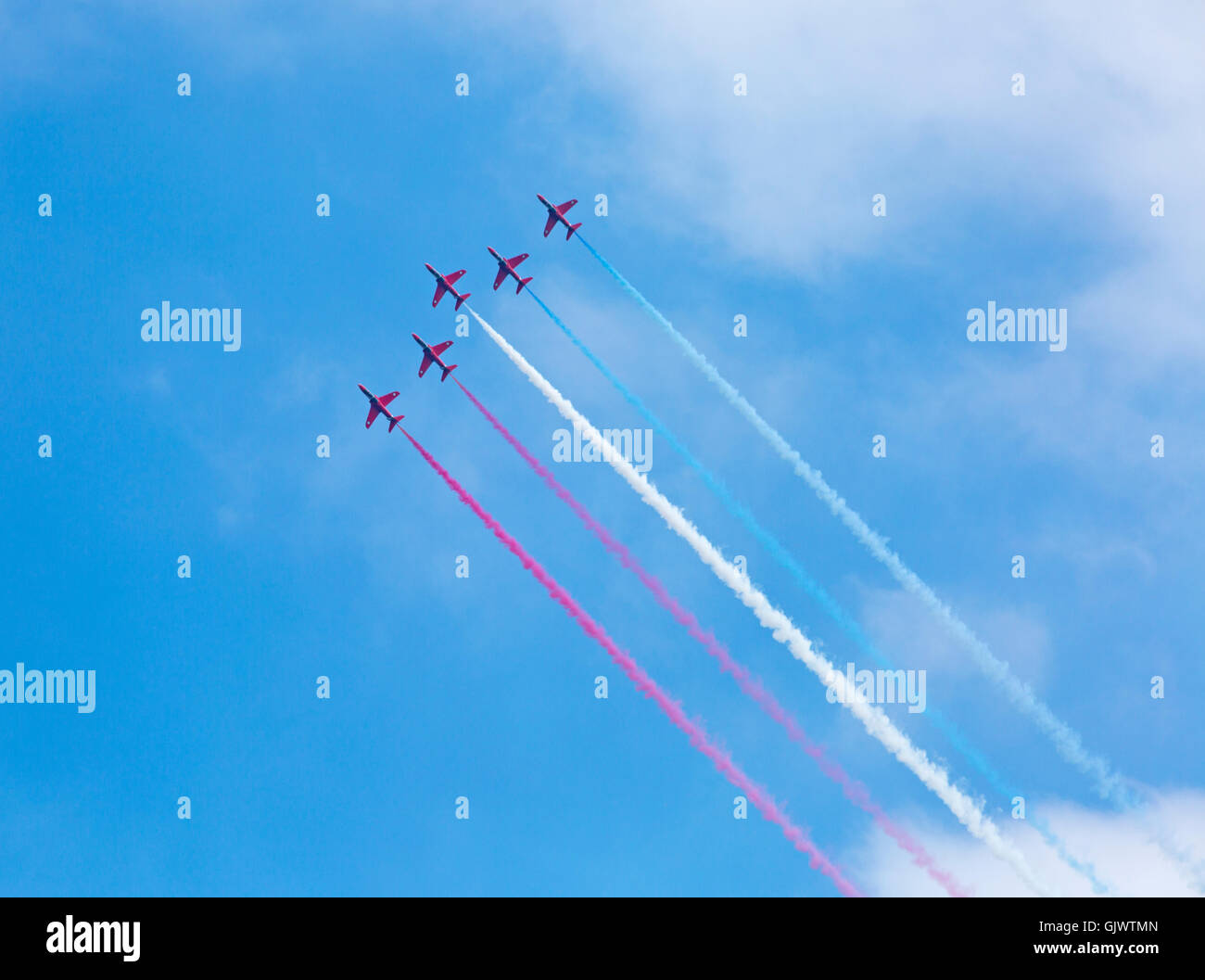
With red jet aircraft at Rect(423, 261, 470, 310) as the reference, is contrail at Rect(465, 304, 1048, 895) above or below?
below

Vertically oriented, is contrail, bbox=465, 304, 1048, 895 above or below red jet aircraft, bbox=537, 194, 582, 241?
below

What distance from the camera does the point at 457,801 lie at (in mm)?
103938

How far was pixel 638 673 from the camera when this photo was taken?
4077 inches

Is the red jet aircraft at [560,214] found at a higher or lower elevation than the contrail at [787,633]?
higher

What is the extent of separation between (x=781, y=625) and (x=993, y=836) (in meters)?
15.4

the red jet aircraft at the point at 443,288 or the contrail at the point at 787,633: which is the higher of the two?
the red jet aircraft at the point at 443,288

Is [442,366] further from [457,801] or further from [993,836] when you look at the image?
[993,836]

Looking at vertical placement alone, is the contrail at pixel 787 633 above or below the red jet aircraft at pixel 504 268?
below

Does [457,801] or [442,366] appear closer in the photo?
[457,801]
